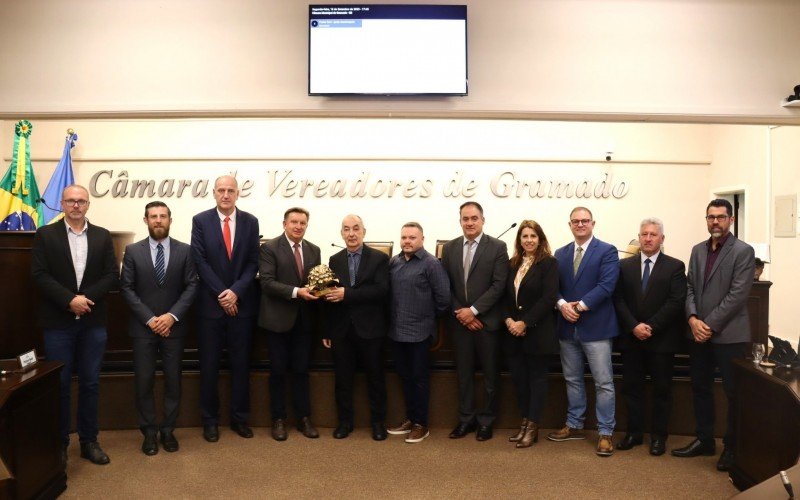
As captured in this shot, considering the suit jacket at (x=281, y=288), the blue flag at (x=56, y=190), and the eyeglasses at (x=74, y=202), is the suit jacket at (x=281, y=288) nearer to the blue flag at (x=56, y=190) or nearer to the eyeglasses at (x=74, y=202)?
the eyeglasses at (x=74, y=202)

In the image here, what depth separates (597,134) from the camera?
9453 millimetres

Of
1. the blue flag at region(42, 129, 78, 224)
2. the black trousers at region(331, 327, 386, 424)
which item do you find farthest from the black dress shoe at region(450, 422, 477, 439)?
the blue flag at region(42, 129, 78, 224)

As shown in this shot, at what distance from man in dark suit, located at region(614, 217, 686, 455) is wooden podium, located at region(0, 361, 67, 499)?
361 cm

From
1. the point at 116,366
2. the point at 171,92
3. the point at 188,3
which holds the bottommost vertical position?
the point at 116,366

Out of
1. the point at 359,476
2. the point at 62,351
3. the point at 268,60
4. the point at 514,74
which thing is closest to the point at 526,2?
the point at 514,74

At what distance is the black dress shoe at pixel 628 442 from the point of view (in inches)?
170

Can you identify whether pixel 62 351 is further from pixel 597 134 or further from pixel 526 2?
pixel 597 134

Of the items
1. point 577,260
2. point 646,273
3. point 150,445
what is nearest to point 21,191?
point 150,445

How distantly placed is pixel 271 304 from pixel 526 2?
118 inches

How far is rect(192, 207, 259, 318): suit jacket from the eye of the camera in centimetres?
432

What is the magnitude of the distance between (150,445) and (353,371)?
1.48 metres

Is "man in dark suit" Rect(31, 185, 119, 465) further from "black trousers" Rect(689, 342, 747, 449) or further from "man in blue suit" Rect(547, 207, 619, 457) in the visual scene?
"black trousers" Rect(689, 342, 747, 449)

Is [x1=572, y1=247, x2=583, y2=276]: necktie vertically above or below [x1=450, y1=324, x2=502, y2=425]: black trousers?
above

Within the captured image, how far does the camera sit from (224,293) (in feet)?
14.1
